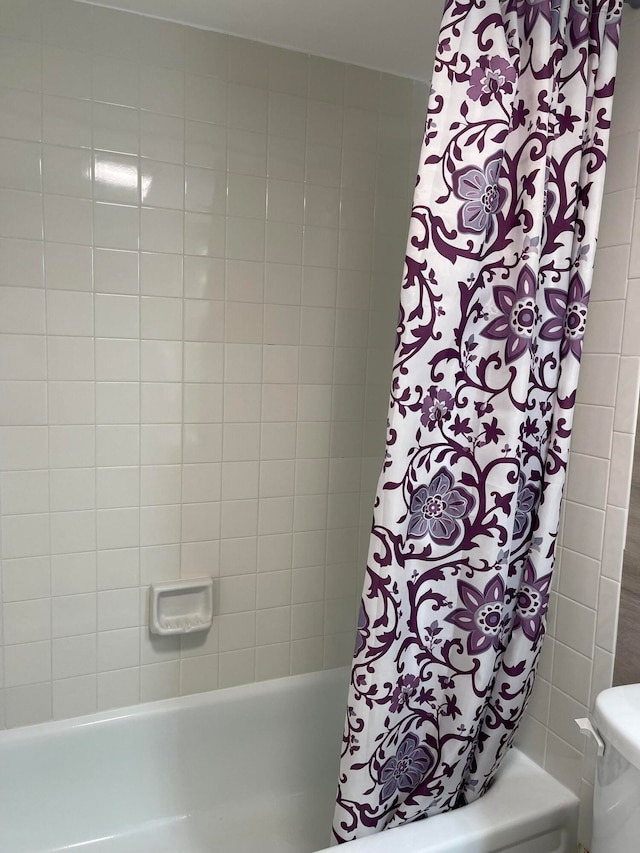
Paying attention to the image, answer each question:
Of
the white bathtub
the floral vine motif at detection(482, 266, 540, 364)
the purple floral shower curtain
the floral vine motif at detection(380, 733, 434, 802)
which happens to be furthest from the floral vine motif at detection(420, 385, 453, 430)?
the white bathtub

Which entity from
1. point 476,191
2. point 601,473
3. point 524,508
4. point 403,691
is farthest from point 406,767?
point 476,191

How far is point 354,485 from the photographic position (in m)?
2.05

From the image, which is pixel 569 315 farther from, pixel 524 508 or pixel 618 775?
pixel 618 775

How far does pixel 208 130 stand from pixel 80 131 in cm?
34

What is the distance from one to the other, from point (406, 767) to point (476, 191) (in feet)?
3.97

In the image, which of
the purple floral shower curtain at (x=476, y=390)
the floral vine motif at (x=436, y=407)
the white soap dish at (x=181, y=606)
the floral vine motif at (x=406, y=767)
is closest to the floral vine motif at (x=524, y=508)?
the purple floral shower curtain at (x=476, y=390)

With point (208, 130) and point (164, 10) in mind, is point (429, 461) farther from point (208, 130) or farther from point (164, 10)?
point (164, 10)

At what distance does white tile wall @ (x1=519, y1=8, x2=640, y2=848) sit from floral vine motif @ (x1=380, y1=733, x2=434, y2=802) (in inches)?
12.9

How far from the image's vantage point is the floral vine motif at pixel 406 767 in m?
1.34

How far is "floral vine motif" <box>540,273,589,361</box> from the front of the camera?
1.29 metres

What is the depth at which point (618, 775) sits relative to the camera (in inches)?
40.1

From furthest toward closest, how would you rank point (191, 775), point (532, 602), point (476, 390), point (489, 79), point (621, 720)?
point (191, 775) → point (532, 602) → point (476, 390) → point (489, 79) → point (621, 720)

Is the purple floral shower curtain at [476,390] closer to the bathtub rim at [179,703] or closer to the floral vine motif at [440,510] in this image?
the floral vine motif at [440,510]

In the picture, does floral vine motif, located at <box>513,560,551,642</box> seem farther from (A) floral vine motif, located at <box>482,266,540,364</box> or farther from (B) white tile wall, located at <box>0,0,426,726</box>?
(B) white tile wall, located at <box>0,0,426,726</box>
